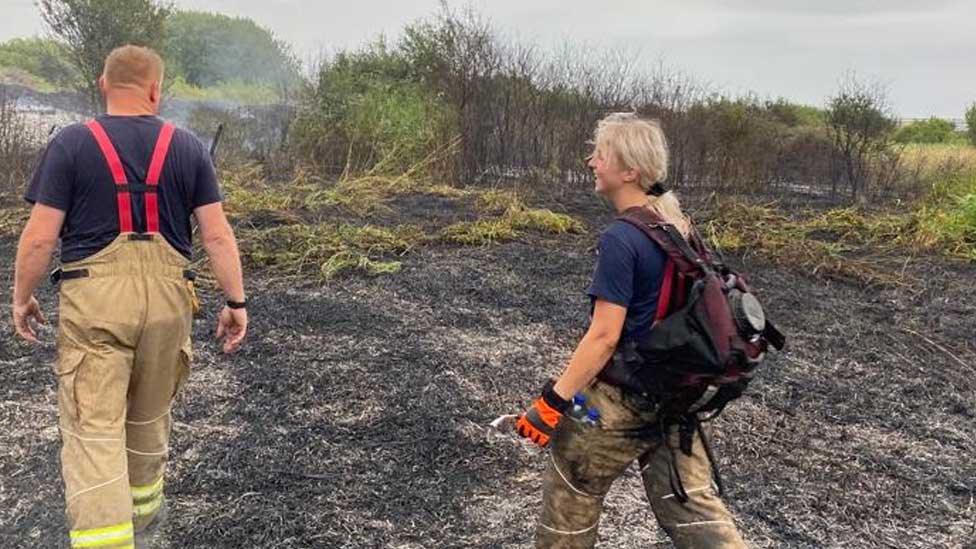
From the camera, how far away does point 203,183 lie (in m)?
2.65

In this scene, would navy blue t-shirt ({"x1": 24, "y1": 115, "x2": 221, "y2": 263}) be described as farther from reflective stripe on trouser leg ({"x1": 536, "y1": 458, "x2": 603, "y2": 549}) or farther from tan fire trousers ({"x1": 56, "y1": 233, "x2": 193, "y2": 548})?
reflective stripe on trouser leg ({"x1": 536, "y1": 458, "x2": 603, "y2": 549})

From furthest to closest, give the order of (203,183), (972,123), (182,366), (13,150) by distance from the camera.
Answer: (972,123), (13,150), (182,366), (203,183)

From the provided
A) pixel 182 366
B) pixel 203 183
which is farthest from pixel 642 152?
pixel 182 366

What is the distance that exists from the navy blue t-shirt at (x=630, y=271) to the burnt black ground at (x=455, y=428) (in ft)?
4.31

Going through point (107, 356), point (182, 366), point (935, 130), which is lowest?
point (182, 366)

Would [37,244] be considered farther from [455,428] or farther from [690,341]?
[455,428]

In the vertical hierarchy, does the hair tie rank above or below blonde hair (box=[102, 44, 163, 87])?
below

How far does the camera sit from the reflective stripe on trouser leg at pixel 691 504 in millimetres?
2350

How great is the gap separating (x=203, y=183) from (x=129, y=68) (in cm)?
41

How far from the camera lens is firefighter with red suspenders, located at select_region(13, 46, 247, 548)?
2.44 m

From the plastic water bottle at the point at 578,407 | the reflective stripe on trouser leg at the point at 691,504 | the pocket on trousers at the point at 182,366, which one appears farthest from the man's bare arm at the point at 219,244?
the reflective stripe on trouser leg at the point at 691,504

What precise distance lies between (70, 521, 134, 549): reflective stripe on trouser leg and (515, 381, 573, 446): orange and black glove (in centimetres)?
123

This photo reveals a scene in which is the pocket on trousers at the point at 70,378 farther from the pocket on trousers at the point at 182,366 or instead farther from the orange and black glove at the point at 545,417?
the orange and black glove at the point at 545,417

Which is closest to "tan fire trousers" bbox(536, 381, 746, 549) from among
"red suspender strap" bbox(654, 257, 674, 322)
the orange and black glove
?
the orange and black glove
